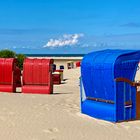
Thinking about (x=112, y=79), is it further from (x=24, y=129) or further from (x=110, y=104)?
(x=24, y=129)

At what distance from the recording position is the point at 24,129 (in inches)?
355

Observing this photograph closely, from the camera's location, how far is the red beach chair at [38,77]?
57.7ft

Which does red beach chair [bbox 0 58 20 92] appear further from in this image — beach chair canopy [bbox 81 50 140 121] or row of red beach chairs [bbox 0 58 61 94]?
beach chair canopy [bbox 81 50 140 121]

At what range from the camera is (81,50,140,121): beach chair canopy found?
34.6 feet

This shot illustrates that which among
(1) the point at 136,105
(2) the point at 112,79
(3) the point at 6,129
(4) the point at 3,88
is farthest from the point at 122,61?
(4) the point at 3,88

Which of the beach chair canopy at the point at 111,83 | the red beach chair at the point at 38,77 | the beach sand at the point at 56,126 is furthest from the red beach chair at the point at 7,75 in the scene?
the beach chair canopy at the point at 111,83

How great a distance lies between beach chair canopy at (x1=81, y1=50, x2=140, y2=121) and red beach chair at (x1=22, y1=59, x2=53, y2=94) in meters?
6.26

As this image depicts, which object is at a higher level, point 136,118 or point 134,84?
point 134,84

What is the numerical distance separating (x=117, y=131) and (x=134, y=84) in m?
1.90

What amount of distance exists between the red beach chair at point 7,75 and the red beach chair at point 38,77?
59 centimetres

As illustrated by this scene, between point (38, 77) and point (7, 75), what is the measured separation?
1426 mm

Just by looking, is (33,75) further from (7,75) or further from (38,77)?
(7,75)

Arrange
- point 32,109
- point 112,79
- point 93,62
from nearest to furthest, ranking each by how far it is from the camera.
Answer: point 112,79, point 93,62, point 32,109

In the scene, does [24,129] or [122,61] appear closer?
[24,129]
